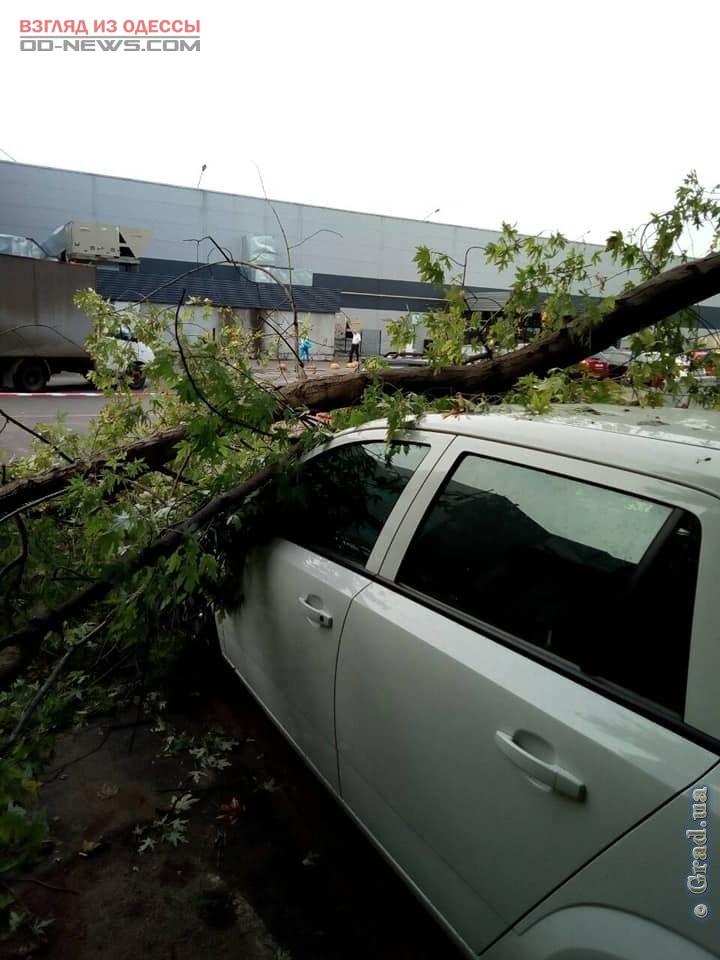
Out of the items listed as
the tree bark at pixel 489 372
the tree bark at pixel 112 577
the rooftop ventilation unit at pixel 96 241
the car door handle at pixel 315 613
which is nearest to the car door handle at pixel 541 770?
the car door handle at pixel 315 613

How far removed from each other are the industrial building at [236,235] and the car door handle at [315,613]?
74.9 ft

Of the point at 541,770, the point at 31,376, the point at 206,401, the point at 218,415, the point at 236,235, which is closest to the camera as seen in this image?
the point at 541,770

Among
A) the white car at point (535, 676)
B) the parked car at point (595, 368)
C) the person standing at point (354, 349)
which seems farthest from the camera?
the person standing at point (354, 349)

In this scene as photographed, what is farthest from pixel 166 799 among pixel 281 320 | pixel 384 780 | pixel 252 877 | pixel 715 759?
pixel 281 320

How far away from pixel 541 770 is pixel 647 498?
643 millimetres

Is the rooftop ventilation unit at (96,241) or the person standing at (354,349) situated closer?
the person standing at (354,349)

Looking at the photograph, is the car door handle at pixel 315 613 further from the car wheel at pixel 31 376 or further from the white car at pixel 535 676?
the car wheel at pixel 31 376

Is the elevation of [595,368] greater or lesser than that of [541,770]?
greater

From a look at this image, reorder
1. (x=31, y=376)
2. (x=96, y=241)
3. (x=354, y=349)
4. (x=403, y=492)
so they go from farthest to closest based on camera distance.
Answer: (x=96, y=241), (x=31, y=376), (x=354, y=349), (x=403, y=492)

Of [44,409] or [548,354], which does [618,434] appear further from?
[44,409]

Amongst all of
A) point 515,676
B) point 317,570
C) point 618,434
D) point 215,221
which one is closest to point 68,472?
point 317,570

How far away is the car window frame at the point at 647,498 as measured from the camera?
1.15 m

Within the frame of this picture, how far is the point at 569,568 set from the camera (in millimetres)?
1528

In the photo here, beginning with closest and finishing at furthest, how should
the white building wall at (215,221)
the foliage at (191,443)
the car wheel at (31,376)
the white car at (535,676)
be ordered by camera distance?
1. the white car at (535,676)
2. the foliage at (191,443)
3. the car wheel at (31,376)
4. the white building wall at (215,221)
